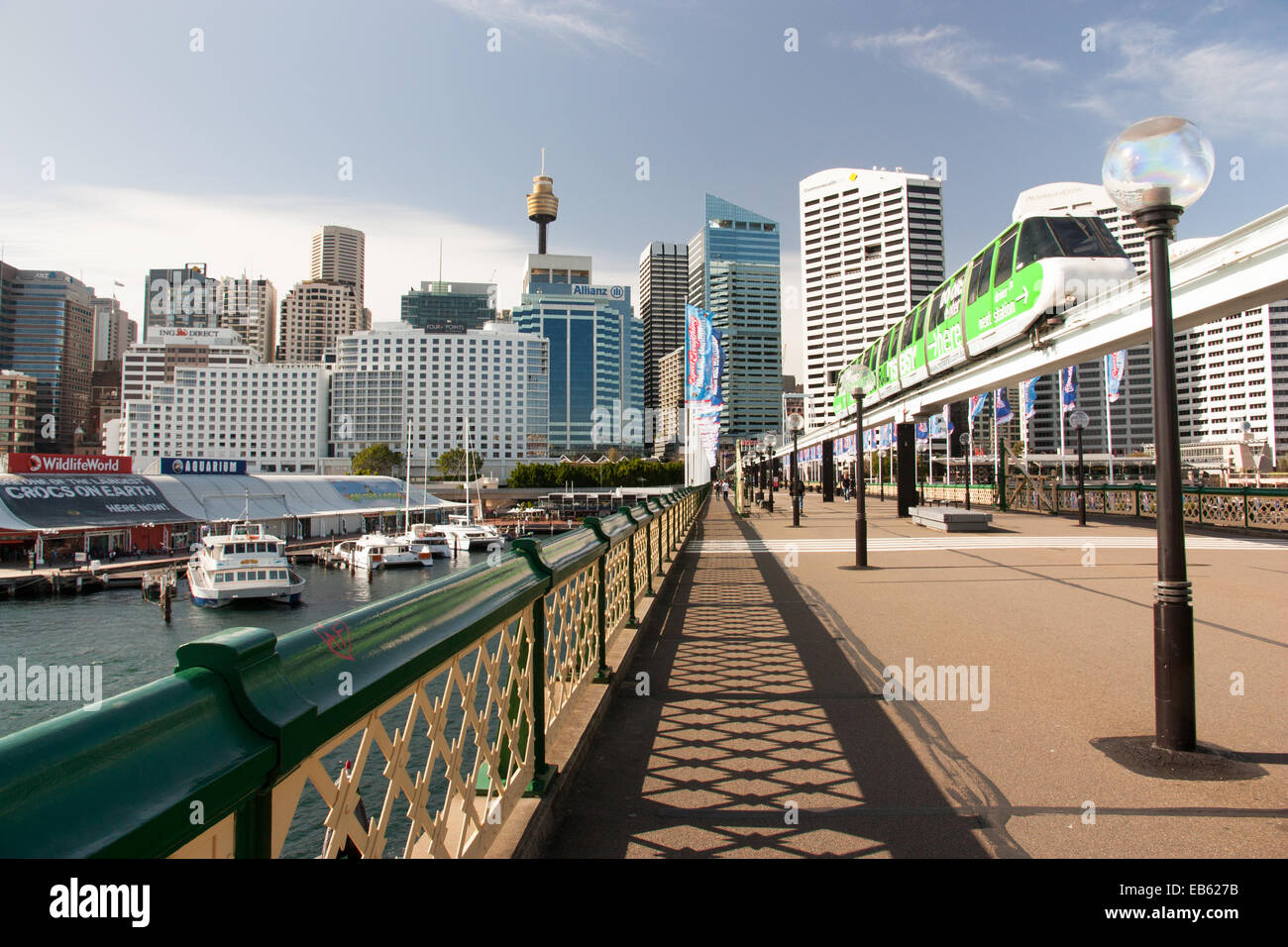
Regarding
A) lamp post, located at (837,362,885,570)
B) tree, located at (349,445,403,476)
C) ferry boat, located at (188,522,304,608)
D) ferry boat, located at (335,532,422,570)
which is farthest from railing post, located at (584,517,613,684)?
tree, located at (349,445,403,476)

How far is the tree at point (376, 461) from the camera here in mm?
133625

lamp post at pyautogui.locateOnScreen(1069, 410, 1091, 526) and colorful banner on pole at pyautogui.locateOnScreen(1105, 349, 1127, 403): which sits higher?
colorful banner on pole at pyautogui.locateOnScreen(1105, 349, 1127, 403)

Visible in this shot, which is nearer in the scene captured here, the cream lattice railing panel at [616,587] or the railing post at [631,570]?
the cream lattice railing panel at [616,587]

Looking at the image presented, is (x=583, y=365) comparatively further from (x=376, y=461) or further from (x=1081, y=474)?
(x=1081, y=474)

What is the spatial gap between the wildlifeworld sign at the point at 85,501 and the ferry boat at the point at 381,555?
42.4ft

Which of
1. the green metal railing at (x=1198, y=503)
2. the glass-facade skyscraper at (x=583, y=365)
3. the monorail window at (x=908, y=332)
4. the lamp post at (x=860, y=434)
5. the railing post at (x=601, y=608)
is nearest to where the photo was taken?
the railing post at (x=601, y=608)

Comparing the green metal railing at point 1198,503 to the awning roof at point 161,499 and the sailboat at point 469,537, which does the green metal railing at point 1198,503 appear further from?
the awning roof at point 161,499

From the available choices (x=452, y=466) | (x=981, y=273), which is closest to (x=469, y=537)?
(x=981, y=273)

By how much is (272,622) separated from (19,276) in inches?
7183

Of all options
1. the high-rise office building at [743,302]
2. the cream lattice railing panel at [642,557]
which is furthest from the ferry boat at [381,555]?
the high-rise office building at [743,302]

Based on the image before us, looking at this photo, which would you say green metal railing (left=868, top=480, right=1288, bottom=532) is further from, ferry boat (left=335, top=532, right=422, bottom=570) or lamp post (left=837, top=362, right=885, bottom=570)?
ferry boat (left=335, top=532, right=422, bottom=570)

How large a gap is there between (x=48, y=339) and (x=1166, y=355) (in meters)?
212

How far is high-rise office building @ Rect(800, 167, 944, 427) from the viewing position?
417ft

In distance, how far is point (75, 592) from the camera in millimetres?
42500
